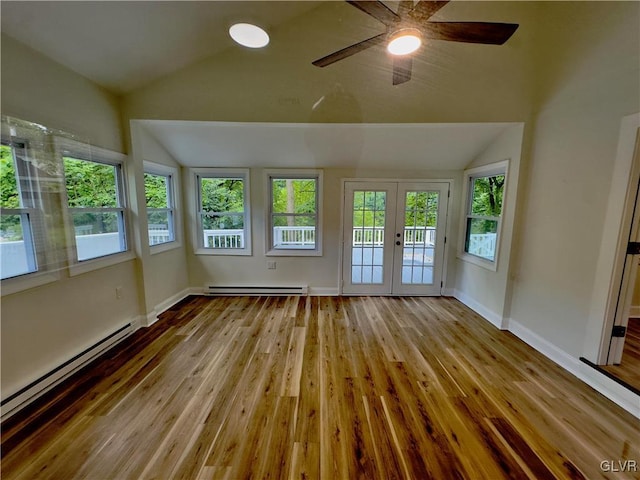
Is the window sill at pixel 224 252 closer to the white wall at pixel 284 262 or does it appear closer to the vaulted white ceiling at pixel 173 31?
the white wall at pixel 284 262

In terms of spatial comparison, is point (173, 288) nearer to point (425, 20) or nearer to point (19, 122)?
point (19, 122)

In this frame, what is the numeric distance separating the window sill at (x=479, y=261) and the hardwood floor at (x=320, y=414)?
83 cm

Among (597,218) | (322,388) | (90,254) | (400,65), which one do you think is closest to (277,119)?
(400,65)

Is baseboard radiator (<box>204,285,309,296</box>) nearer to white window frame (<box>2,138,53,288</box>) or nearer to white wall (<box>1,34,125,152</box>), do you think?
white window frame (<box>2,138,53,288</box>)

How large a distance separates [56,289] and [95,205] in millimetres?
872

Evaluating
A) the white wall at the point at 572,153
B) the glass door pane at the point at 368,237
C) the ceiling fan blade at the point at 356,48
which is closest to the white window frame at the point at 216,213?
the glass door pane at the point at 368,237

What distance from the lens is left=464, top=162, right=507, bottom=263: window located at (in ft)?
10.4

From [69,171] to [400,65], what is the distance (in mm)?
2926

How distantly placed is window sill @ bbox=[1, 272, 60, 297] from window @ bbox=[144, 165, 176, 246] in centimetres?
126

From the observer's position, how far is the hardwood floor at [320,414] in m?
1.41

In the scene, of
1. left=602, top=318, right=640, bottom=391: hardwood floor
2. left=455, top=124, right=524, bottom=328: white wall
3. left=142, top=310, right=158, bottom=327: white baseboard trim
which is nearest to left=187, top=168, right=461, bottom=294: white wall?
left=455, top=124, right=524, bottom=328: white wall

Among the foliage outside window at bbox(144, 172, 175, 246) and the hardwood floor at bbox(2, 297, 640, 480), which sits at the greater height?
the foliage outside window at bbox(144, 172, 175, 246)

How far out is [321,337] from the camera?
2.78 metres

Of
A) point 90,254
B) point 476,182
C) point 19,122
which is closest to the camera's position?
point 19,122
